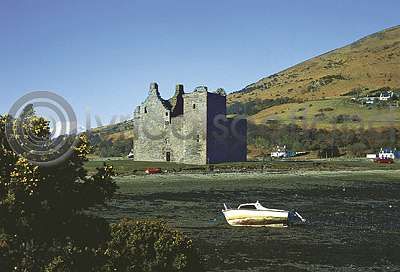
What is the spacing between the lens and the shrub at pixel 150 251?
1073 cm

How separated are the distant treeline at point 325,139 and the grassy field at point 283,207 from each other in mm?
41172

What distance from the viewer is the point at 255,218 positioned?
1040 inches

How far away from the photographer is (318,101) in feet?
478

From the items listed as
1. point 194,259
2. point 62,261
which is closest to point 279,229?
point 194,259

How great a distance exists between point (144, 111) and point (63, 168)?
73669 millimetres

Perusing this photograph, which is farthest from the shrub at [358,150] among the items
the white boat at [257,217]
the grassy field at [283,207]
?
the white boat at [257,217]

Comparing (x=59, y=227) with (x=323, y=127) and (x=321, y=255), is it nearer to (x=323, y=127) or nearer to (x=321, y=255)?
(x=321, y=255)

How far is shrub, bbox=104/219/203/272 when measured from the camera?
1073 cm

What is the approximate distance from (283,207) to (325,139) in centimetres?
7285

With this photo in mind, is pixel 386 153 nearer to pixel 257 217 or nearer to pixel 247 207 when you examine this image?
pixel 247 207

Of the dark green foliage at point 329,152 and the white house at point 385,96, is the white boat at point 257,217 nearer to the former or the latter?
the dark green foliage at point 329,152

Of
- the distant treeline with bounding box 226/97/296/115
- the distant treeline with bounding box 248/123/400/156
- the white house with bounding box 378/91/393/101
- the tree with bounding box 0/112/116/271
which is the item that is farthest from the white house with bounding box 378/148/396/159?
the tree with bounding box 0/112/116/271

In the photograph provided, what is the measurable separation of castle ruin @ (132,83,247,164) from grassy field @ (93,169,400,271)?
56.3 feet

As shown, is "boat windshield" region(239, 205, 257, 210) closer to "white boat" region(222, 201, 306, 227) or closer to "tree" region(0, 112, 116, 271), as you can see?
"white boat" region(222, 201, 306, 227)
